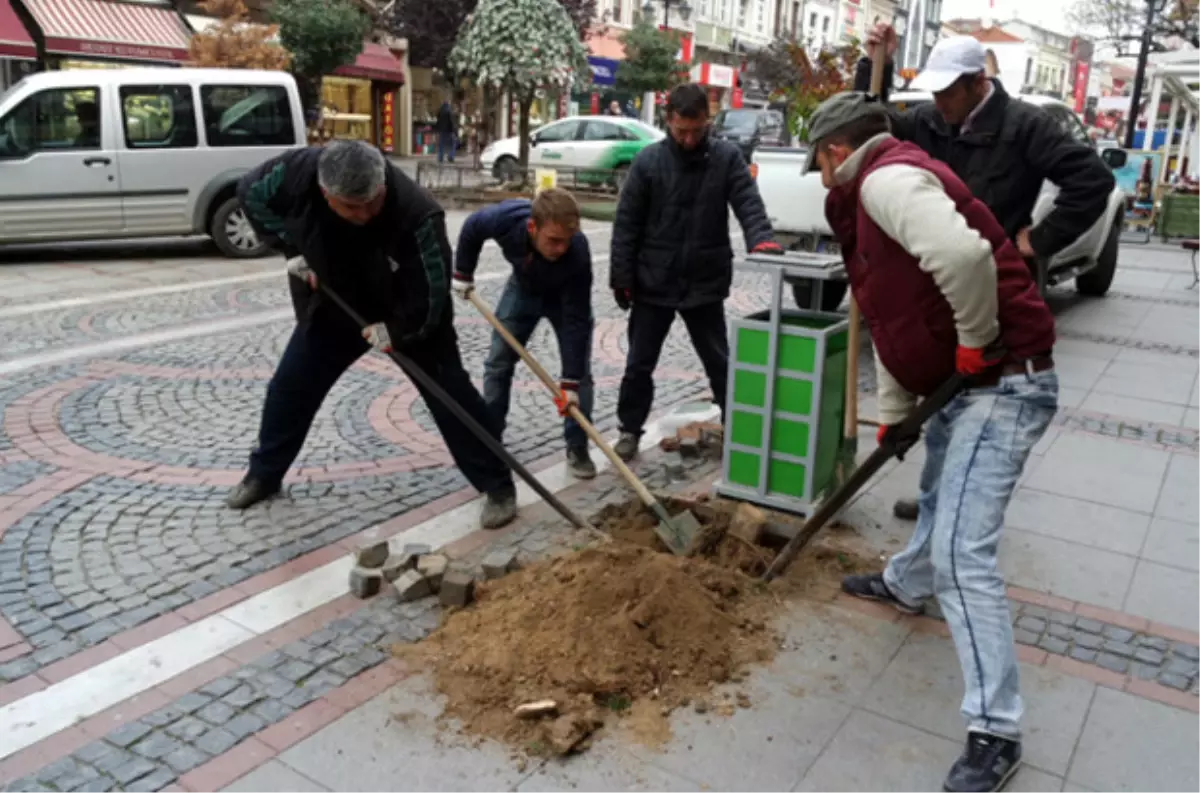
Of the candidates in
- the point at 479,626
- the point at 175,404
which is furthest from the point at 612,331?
the point at 479,626

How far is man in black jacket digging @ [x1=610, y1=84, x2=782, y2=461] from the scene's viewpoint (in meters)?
4.91

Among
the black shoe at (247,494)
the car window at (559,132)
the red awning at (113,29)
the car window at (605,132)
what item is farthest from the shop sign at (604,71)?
the black shoe at (247,494)

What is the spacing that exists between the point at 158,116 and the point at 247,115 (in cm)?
92

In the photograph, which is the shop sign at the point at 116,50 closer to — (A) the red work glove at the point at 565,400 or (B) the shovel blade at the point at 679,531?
(A) the red work glove at the point at 565,400

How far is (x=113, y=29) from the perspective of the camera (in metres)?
19.8

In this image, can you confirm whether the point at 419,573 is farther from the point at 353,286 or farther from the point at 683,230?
the point at 683,230

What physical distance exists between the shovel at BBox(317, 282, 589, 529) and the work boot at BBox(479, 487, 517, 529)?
0.33 metres

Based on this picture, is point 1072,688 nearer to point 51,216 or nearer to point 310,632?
point 310,632

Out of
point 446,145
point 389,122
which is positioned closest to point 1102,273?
point 446,145

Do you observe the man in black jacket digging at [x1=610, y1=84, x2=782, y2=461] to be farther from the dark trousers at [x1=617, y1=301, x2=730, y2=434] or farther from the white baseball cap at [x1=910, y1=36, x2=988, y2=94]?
the white baseball cap at [x1=910, y1=36, x2=988, y2=94]

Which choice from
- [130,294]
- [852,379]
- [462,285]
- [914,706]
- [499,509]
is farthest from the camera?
[130,294]

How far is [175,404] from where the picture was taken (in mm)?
6164

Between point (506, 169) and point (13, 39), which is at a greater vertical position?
point (13, 39)

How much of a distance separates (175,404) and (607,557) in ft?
11.9
